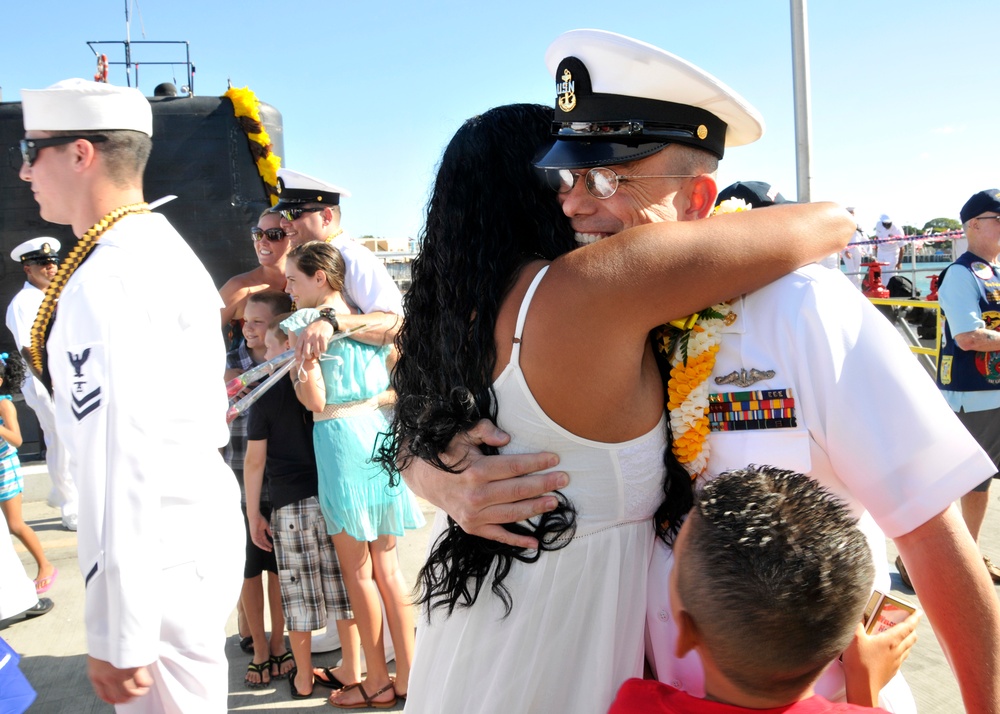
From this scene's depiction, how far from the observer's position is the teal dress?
3.23 meters

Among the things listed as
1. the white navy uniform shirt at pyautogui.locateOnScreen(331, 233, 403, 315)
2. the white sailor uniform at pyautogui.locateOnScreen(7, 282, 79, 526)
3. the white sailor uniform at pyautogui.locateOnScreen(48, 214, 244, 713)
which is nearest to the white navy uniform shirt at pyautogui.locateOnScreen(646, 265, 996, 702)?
the white sailor uniform at pyautogui.locateOnScreen(48, 214, 244, 713)

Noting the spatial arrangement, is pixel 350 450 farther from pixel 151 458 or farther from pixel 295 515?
pixel 151 458

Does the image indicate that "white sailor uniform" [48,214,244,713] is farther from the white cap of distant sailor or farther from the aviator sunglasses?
the aviator sunglasses

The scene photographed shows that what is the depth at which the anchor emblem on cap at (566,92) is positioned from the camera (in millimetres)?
1370

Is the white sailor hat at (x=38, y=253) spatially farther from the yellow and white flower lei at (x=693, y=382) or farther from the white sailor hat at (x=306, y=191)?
the yellow and white flower lei at (x=693, y=382)

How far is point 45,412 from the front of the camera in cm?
548

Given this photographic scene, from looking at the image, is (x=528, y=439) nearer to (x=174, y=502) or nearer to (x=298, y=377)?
(x=174, y=502)

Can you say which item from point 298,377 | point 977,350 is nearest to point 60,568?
point 298,377

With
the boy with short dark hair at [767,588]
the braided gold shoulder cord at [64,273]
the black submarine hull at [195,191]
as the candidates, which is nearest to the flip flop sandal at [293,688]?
the braided gold shoulder cord at [64,273]

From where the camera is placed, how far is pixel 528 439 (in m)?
1.29

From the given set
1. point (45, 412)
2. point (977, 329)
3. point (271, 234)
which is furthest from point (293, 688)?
point (977, 329)

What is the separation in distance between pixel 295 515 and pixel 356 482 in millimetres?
388

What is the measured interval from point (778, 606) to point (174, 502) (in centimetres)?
162

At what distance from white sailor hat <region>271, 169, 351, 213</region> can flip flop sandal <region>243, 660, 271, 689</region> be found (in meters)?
2.37
